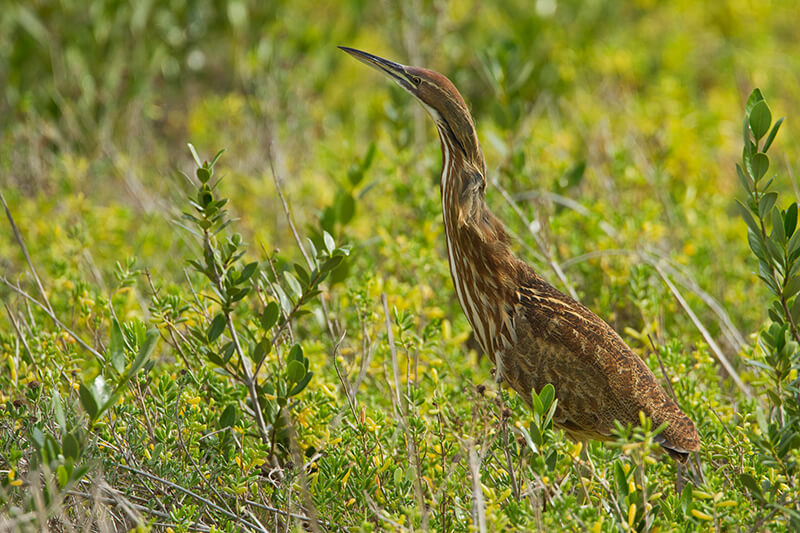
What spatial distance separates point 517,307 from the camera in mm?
2527

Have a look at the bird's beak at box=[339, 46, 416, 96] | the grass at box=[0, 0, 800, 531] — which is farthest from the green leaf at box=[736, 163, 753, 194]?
the bird's beak at box=[339, 46, 416, 96]

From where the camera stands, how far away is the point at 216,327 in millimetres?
2236

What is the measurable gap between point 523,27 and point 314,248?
3342mm

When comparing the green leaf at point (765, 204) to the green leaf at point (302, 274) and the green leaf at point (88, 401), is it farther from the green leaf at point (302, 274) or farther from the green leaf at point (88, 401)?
the green leaf at point (88, 401)

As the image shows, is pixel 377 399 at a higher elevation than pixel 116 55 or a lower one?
lower

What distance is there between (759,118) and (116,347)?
1.48 metres

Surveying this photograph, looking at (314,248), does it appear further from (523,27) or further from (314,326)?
(523,27)

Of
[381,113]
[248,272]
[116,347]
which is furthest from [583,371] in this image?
[381,113]

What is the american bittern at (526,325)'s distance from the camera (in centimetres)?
240

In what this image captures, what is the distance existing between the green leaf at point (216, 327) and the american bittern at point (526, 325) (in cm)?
70

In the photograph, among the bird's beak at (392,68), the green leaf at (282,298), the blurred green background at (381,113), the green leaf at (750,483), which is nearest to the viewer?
the green leaf at (750,483)

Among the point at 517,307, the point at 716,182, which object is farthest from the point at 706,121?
the point at 517,307

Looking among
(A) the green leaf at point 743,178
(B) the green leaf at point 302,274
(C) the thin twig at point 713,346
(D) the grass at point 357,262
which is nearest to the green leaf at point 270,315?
(D) the grass at point 357,262

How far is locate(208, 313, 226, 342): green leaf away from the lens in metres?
2.22
